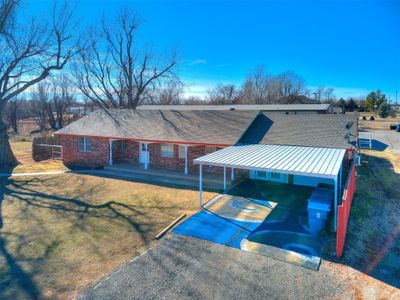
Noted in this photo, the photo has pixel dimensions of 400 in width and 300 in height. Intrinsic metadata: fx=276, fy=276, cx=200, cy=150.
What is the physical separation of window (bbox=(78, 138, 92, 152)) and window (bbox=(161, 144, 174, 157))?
18.8ft

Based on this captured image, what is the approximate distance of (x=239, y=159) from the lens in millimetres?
10883

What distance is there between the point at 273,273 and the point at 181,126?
12449 millimetres

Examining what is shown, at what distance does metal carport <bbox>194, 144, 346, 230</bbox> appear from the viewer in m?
8.97

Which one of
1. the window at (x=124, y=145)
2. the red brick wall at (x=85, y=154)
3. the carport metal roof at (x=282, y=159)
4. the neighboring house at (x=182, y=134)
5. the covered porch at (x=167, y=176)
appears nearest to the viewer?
the carport metal roof at (x=282, y=159)

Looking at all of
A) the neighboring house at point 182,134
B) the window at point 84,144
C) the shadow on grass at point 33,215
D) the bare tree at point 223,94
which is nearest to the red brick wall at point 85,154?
the neighboring house at point 182,134

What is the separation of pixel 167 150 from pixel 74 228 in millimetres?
8959

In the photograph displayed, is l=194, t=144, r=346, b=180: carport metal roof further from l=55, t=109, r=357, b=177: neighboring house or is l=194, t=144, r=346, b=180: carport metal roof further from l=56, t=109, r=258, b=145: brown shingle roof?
l=56, t=109, r=258, b=145: brown shingle roof

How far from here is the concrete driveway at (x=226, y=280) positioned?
573cm

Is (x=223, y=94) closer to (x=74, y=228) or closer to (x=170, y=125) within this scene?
(x=170, y=125)

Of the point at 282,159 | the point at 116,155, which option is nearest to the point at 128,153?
the point at 116,155

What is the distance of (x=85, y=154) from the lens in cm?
1959

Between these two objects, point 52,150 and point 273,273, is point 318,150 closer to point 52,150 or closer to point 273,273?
point 273,273

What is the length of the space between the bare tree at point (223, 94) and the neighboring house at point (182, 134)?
41.5 metres

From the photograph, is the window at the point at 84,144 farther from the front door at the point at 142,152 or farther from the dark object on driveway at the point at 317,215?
the dark object on driveway at the point at 317,215
